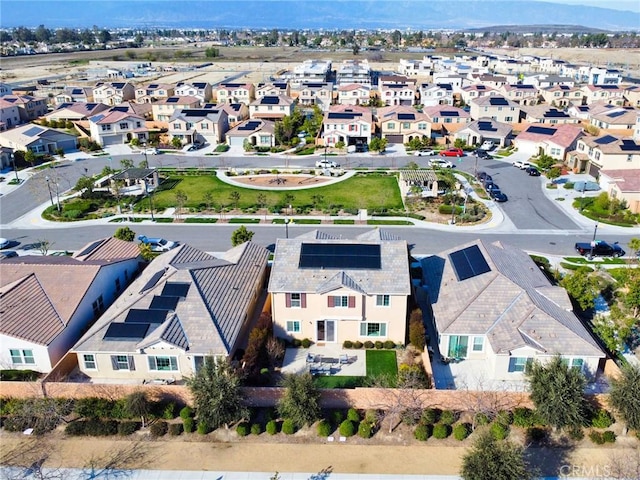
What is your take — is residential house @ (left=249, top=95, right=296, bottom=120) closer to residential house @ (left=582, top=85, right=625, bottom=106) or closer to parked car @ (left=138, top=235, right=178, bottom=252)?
parked car @ (left=138, top=235, right=178, bottom=252)

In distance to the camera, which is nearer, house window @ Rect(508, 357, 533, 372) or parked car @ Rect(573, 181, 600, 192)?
house window @ Rect(508, 357, 533, 372)

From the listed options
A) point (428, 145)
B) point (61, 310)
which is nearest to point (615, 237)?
point (428, 145)

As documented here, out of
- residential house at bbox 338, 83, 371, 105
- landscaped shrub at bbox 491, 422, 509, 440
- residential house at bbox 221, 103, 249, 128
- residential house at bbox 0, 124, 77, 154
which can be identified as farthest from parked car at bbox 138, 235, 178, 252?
residential house at bbox 338, 83, 371, 105

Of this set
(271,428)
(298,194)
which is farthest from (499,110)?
(271,428)

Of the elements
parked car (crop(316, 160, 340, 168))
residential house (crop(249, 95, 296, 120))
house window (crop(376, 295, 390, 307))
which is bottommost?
parked car (crop(316, 160, 340, 168))

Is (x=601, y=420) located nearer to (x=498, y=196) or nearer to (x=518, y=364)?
(x=518, y=364)

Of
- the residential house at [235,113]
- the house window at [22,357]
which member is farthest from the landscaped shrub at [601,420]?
the residential house at [235,113]

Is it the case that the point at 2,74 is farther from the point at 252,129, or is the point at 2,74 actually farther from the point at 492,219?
the point at 492,219
